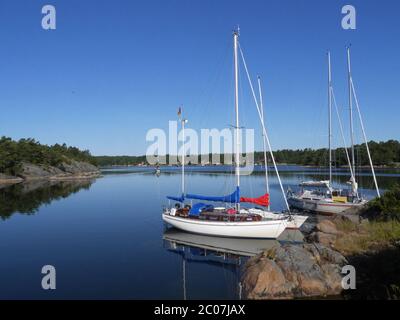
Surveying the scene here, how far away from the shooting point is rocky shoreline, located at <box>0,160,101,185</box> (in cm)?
11805

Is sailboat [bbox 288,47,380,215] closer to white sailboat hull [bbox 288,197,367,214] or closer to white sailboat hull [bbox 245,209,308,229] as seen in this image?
white sailboat hull [bbox 288,197,367,214]

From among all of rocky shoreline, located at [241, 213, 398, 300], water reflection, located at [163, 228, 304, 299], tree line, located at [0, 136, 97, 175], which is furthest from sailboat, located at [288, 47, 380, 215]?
tree line, located at [0, 136, 97, 175]

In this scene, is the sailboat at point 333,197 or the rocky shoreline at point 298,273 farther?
the sailboat at point 333,197

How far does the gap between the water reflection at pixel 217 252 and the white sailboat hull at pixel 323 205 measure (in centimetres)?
1190

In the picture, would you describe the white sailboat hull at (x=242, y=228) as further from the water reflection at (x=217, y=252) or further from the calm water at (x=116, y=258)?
the calm water at (x=116, y=258)

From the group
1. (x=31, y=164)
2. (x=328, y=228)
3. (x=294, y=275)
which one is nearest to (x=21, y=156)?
(x=31, y=164)

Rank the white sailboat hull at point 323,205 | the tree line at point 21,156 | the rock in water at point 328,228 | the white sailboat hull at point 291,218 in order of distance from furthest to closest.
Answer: the tree line at point 21,156, the white sailboat hull at point 323,205, the white sailboat hull at point 291,218, the rock in water at point 328,228

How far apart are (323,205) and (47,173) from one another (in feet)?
378

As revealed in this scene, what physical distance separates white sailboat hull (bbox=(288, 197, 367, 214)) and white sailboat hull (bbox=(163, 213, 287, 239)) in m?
15.5

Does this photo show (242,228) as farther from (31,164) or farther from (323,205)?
(31,164)

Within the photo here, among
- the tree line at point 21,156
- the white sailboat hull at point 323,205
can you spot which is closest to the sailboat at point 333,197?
the white sailboat hull at point 323,205

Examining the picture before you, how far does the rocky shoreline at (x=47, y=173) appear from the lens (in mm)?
118050
